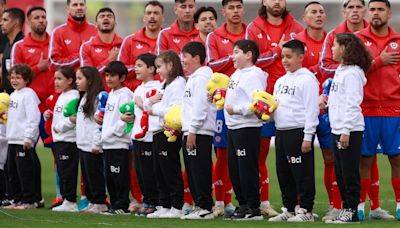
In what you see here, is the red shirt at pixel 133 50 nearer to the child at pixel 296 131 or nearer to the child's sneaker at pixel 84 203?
the child's sneaker at pixel 84 203

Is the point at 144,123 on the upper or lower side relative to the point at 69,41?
lower

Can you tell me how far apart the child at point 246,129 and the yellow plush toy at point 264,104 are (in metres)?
0.24

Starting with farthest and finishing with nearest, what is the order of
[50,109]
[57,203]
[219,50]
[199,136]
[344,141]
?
[50,109] < [57,203] < [219,50] < [199,136] < [344,141]

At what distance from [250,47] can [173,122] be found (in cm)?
122

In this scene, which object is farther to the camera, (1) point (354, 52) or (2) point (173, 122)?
(2) point (173, 122)

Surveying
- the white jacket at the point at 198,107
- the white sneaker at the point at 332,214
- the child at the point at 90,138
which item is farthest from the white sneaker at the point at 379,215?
the child at the point at 90,138

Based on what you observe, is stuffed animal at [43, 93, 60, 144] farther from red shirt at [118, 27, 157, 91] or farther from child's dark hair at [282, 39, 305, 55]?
child's dark hair at [282, 39, 305, 55]

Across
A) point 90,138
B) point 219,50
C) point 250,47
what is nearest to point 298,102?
point 250,47

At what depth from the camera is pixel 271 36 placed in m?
14.4

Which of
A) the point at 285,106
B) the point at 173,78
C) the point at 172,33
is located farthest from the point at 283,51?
the point at 172,33

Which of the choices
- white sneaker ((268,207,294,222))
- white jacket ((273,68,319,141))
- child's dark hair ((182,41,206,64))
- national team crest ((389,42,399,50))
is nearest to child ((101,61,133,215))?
child's dark hair ((182,41,206,64))

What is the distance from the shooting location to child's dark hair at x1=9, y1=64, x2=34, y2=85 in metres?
15.8

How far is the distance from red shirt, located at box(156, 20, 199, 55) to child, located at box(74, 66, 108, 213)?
869mm

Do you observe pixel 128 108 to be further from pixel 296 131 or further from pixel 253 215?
pixel 296 131
